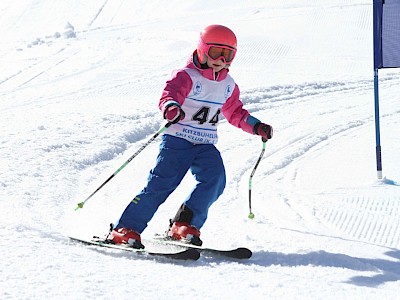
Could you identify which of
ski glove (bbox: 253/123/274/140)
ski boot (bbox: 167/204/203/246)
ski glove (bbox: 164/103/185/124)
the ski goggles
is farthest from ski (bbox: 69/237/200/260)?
the ski goggles

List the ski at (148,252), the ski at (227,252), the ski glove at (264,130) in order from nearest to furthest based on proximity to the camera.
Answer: the ski at (148,252)
the ski at (227,252)
the ski glove at (264,130)

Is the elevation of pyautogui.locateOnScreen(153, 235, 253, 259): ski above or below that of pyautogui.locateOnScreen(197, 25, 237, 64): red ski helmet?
below

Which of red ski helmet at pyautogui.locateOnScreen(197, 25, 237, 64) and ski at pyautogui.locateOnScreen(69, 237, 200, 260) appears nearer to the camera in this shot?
ski at pyautogui.locateOnScreen(69, 237, 200, 260)

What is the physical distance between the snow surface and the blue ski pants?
293 millimetres

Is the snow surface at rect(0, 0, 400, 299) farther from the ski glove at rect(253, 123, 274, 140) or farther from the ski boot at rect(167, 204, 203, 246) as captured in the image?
the ski glove at rect(253, 123, 274, 140)

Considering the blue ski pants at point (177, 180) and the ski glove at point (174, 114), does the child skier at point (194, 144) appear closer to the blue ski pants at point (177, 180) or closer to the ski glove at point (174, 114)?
the blue ski pants at point (177, 180)

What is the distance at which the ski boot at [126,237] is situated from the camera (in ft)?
13.6

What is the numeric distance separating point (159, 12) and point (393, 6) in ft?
55.2

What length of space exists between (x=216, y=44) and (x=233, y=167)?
107 inches

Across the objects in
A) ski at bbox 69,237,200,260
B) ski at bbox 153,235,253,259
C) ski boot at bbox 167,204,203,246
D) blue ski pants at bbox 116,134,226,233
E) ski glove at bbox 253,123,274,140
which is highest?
ski glove at bbox 253,123,274,140

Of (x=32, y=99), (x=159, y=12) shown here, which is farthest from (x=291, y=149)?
(x=159, y=12)

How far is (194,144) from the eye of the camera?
452 cm

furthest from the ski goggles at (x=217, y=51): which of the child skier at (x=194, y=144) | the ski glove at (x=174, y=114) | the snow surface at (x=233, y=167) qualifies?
the snow surface at (x=233, y=167)

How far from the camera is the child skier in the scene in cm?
435
